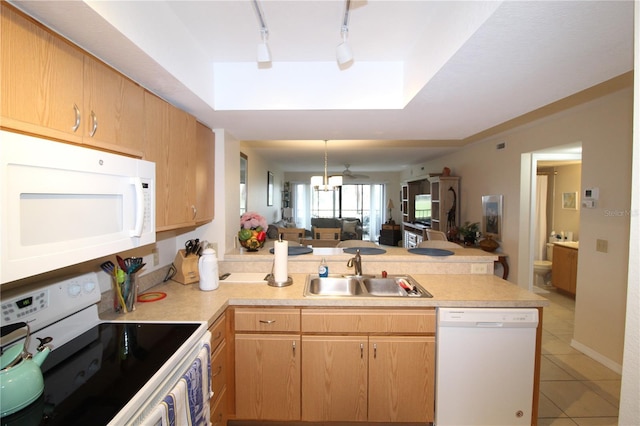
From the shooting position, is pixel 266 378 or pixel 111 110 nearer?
pixel 111 110

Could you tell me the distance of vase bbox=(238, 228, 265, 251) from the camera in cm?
254

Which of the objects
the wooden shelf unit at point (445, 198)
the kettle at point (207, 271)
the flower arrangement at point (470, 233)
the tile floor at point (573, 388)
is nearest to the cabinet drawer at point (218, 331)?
the kettle at point (207, 271)

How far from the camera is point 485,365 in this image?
1772 mm

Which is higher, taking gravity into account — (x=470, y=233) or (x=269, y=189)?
(x=269, y=189)

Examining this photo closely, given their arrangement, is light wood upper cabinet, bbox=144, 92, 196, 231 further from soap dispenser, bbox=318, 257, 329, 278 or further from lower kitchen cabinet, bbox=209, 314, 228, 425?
soap dispenser, bbox=318, 257, 329, 278

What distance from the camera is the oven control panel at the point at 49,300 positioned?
1.05m

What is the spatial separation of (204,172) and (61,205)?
1.40 metres

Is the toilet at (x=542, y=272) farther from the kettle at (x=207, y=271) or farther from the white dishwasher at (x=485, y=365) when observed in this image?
the kettle at (x=207, y=271)

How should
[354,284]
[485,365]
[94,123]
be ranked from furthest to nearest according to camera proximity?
1. [354,284]
2. [485,365]
3. [94,123]

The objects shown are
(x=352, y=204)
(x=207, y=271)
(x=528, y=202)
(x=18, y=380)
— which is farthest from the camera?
(x=352, y=204)

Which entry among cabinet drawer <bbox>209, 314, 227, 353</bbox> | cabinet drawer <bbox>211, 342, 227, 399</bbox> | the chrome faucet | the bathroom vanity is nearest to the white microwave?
cabinet drawer <bbox>209, 314, 227, 353</bbox>

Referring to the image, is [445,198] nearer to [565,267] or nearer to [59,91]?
[565,267]

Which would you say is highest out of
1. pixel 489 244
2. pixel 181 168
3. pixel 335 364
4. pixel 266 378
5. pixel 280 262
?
pixel 181 168

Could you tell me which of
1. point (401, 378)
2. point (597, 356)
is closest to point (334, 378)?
point (401, 378)
